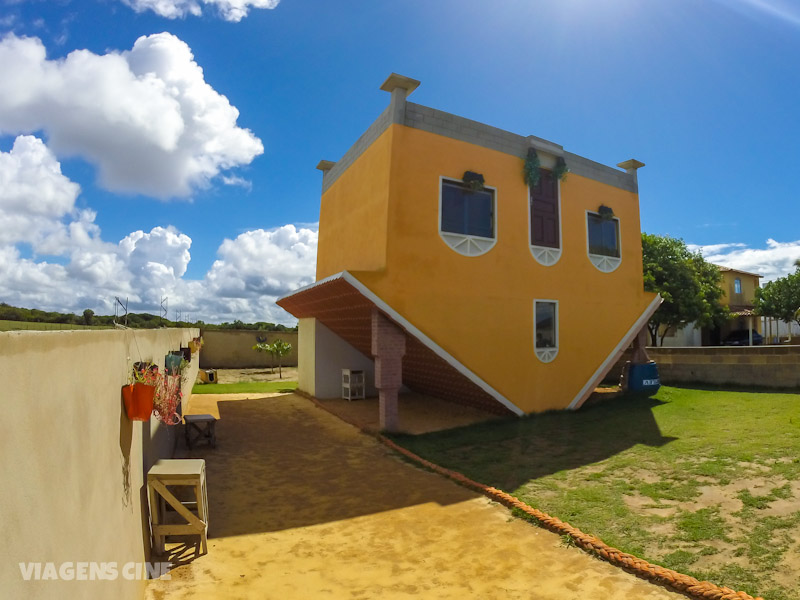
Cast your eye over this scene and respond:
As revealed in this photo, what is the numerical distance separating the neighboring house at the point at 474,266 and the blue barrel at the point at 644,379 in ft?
4.38

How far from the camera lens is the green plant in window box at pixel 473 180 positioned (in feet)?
43.4

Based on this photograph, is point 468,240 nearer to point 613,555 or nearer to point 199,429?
point 199,429

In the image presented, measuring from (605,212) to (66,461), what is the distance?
16902 millimetres

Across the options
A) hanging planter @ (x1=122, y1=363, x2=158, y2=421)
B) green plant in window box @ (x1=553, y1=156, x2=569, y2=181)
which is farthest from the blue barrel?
hanging planter @ (x1=122, y1=363, x2=158, y2=421)

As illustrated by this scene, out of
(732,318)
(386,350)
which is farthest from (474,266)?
(732,318)

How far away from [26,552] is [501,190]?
1343 cm

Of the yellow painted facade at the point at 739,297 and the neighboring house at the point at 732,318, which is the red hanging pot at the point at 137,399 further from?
the yellow painted facade at the point at 739,297

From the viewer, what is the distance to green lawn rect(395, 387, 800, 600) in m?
5.73

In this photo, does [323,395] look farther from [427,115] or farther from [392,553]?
[392,553]

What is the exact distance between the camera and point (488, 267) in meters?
13.6

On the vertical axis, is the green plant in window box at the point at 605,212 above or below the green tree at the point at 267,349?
above

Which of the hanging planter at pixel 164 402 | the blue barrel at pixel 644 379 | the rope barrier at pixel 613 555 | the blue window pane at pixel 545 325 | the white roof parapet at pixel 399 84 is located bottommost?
the rope barrier at pixel 613 555

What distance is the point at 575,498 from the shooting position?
788 cm

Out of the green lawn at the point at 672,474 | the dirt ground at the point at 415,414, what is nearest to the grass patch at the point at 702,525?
the green lawn at the point at 672,474
